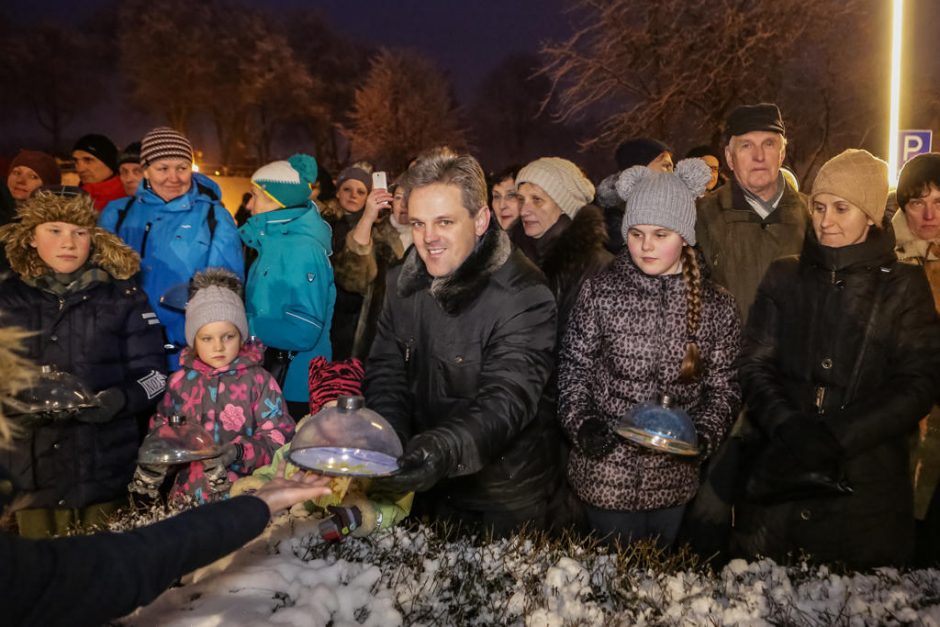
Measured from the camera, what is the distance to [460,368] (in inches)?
122

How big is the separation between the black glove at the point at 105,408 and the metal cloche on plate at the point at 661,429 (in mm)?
2768

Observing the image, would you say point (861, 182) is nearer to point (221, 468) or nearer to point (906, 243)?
point (906, 243)

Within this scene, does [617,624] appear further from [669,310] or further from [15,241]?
[15,241]

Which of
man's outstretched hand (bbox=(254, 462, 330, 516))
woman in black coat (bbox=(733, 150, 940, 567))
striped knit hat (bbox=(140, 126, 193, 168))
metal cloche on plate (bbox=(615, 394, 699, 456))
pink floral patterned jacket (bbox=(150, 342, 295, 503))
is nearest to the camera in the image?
man's outstretched hand (bbox=(254, 462, 330, 516))

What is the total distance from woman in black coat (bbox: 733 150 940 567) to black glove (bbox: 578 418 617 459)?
32.3 inches

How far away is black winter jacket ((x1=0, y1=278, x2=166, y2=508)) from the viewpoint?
3902 millimetres

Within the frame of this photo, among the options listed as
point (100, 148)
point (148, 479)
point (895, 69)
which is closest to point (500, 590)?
point (148, 479)

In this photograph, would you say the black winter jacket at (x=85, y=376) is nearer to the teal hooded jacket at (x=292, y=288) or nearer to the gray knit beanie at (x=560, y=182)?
the teal hooded jacket at (x=292, y=288)

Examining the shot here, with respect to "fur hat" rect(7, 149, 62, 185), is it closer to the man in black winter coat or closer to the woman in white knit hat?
the woman in white knit hat

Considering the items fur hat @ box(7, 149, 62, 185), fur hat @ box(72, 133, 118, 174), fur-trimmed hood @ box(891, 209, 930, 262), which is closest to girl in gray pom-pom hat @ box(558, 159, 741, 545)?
fur-trimmed hood @ box(891, 209, 930, 262)

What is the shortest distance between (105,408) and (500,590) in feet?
7.79

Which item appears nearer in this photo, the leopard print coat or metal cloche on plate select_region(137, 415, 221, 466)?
metal cloche on plate select_region(137, 415, 221, 466)

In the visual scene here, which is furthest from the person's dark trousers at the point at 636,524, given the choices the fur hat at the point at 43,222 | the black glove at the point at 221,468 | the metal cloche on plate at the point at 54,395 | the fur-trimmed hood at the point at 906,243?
the fur hat at the point at 43,222

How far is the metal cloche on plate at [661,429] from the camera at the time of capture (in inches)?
107
